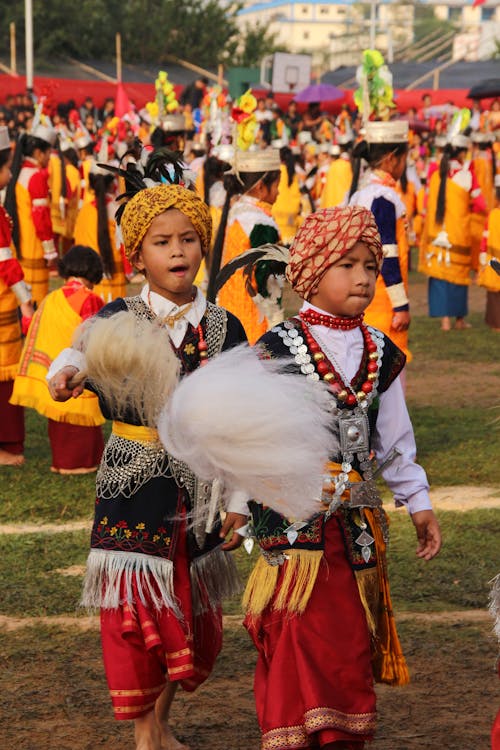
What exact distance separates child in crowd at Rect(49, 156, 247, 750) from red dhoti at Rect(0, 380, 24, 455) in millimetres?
3888

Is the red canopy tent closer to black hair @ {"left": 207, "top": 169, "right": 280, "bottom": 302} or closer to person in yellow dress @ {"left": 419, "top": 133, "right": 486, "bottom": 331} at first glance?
person in yellow dress @ {"left": 419, "top": 133, "right": 486, "bottom": 331}

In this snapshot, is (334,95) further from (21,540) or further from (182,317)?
(182,317)

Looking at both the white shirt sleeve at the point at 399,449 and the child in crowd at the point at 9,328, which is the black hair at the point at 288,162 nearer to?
the child in crowd at the point at 9,328

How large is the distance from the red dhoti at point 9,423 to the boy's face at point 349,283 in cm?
437

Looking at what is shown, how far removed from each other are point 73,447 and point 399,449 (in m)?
3.96

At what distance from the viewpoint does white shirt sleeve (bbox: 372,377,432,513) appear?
3.38 m

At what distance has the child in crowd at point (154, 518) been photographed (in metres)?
3.49

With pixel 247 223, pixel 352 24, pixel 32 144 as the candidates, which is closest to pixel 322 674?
pixel 247 223

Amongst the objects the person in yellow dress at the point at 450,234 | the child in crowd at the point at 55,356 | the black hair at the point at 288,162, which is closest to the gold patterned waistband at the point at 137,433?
the child in crowd at the point at 55,356

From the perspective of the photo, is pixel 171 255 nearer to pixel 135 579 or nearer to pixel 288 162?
pixel 135 579

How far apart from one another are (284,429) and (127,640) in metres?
0.97

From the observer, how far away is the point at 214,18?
4778 centimetres

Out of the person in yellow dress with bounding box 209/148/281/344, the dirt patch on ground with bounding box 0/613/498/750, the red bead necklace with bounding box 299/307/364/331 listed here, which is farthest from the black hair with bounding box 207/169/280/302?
the red bead necklace with bounding box 299/307/364/331

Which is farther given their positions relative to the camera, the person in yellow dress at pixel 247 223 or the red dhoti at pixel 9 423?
the red dhoti at pixel 9 423
